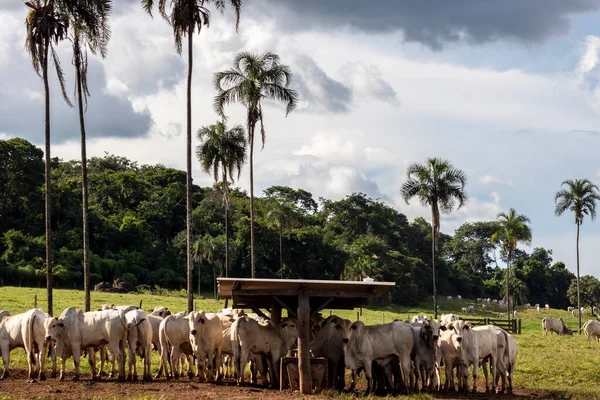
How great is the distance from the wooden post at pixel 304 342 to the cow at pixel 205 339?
243cm

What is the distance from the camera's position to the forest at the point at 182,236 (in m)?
62.5

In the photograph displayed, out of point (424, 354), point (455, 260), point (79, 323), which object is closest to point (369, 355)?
point (424, 354)

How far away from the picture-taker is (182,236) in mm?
71000

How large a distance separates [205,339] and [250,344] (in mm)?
1164

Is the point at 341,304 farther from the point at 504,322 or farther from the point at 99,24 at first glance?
the point at 504,322

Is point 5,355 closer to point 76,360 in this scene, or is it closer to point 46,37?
point 76,360

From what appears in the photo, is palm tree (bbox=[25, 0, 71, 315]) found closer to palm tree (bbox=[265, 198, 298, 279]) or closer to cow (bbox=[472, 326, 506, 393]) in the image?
cow (bbox=[472, 326, 506, 393])

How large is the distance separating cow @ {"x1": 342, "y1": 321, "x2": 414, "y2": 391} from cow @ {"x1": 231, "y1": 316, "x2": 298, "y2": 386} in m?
1.83

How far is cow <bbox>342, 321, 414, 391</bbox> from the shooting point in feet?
70.4

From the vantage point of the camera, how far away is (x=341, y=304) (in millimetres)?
24438

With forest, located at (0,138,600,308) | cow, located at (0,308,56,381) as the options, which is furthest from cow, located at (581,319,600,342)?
cow, located at (0,308,56,381)

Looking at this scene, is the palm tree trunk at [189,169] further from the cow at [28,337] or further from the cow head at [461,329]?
the cow head at [461,329]

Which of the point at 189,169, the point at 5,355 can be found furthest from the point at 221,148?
the point at 5,355

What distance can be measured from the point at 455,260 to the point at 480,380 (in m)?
92.0
